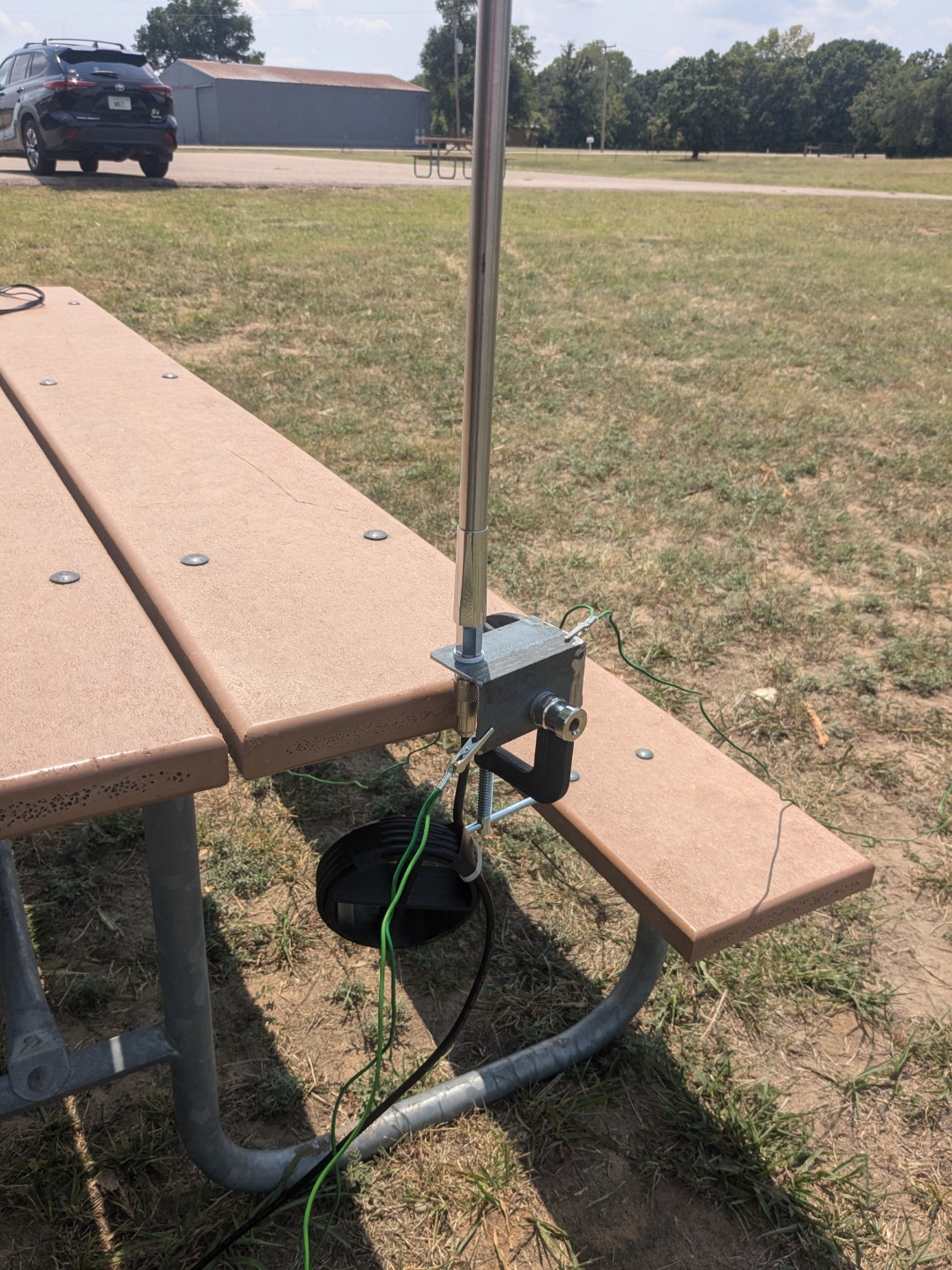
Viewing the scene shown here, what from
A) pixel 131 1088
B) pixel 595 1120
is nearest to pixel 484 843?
pixel 595 1120

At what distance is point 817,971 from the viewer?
1998 mm

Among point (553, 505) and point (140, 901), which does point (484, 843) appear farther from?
point (553, 505)

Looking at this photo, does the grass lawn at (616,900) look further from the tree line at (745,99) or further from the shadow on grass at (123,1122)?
the tree line at (745,99)

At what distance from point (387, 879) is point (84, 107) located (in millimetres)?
Result: 11942

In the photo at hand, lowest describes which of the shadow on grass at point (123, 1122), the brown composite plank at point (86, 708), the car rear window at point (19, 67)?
the shadow on grass at point (123, 1122)

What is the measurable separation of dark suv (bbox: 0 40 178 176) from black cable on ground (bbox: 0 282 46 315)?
29.7 feet

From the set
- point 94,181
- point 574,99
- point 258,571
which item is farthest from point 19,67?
point 574,99

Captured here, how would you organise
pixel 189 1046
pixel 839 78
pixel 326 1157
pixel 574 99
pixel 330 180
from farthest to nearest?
pixel 839 78
pixel 574 99
pixel 330 180
pixel 326 1157
pixel 189 1046

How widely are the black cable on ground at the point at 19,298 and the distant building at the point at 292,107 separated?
137ft

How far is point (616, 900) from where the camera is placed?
2.19 meters

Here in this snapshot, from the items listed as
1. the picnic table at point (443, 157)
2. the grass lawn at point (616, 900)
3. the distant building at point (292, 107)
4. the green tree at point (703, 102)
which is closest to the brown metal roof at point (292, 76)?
the distant building at point (292, 107)

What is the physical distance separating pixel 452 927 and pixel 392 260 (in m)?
7.47

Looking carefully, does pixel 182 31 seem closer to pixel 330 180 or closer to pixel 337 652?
pixel 330 180

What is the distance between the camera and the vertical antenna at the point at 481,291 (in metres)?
0.79
